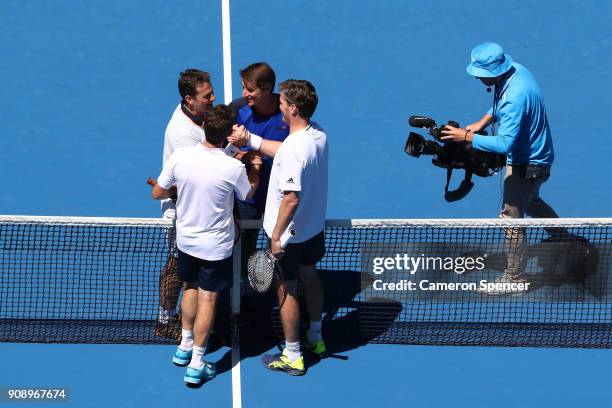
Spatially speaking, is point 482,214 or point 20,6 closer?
point 482,214

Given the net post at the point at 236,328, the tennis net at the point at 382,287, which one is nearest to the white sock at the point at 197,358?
the net post at the point at 236,328

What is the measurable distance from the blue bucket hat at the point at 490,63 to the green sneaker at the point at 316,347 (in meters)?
2.53

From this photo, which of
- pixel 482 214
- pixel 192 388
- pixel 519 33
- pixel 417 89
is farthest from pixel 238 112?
pixel 519 33

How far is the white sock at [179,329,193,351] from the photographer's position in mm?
8852

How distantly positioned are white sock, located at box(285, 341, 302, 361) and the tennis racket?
53 centimetres

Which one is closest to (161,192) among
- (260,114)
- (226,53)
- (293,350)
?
(260,114)

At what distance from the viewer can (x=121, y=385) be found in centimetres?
891

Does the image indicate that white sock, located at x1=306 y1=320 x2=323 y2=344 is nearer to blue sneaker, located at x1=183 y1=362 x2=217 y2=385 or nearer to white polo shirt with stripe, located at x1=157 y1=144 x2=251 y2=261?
blue sneaker, located at x1=183 y1=362 x2=217 y2=385

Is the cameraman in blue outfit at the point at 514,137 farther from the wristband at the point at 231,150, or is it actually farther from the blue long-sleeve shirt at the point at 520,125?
the wristband at the point at 231,150

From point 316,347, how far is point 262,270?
0.93 m

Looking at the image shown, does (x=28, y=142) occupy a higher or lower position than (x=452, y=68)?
lower

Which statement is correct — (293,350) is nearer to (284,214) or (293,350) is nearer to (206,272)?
(206,272)

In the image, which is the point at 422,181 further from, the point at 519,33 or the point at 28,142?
the point at 28,142

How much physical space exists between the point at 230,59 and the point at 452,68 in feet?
7.97
